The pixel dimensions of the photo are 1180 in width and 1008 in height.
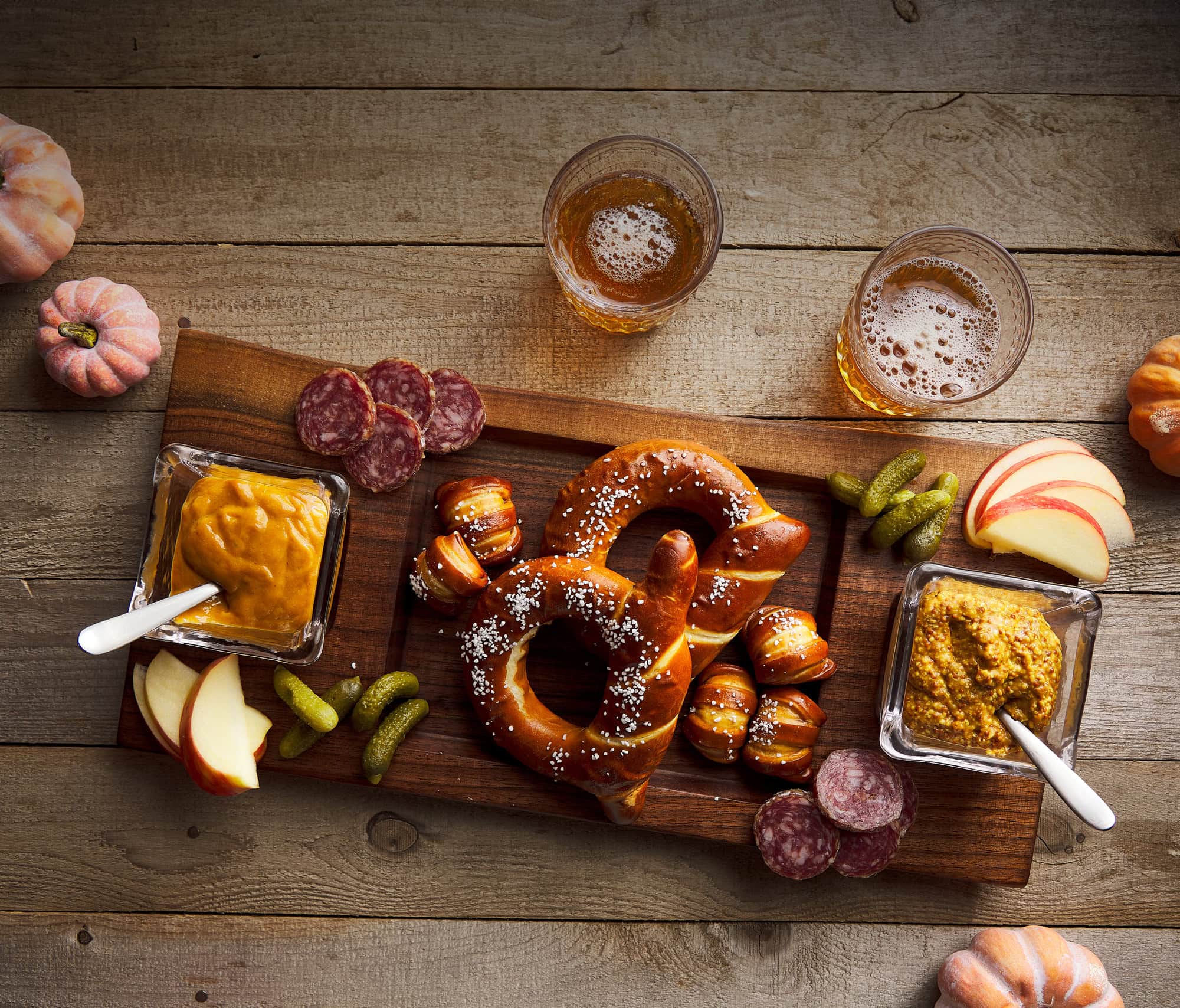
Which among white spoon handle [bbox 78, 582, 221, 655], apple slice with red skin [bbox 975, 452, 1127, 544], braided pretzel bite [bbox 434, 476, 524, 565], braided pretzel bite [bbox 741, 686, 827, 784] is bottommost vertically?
braided pretzel bite [bbox 741, 686, 827, 784]

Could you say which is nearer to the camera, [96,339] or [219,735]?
[219,735]

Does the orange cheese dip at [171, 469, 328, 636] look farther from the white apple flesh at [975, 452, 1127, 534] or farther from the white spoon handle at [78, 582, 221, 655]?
the white apple flesh at [975, 452, 1127, 534]

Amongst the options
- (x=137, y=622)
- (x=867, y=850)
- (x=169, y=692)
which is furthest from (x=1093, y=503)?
(x=169, y=692)

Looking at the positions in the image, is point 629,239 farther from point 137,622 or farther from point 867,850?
point 867,850

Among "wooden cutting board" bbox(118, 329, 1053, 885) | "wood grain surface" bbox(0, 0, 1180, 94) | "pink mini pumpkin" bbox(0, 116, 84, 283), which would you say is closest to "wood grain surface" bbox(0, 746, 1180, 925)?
"wooden cutting board" bbox(118, 329, 1053, 885)

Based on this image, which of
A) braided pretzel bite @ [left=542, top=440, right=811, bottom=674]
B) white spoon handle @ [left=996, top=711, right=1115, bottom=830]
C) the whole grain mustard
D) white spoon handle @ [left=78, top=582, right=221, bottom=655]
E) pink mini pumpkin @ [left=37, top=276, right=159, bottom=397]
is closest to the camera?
white spoon handle @ [left=78, top=582, right=221, bottom=655]

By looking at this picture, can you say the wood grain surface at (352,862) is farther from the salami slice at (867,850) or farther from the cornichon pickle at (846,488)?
the cornichon pickle at (846,488)
